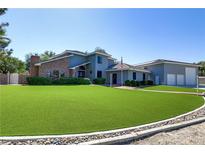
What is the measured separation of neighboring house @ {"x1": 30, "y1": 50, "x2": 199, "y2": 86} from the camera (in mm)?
27500

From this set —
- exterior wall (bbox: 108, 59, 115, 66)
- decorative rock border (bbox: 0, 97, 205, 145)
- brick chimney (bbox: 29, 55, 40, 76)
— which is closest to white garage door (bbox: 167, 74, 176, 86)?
exterior wall (bbox: 108, 59, 115, 66)

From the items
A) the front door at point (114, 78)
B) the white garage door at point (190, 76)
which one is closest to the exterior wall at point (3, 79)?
the front door at point (114, 78)

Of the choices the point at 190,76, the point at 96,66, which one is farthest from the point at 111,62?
the point at 190,76

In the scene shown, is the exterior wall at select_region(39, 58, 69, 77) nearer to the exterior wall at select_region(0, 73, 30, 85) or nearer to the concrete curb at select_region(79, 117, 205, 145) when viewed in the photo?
the exterior wall at select_region(0, 73, 30, 85)

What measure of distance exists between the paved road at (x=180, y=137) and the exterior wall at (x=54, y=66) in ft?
77.8

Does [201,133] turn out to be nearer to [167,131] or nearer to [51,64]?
[167,131]

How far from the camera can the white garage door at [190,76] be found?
30.3 metres

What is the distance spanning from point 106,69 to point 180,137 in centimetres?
2511

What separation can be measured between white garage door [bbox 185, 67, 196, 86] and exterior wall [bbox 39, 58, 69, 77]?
1915 centimetres

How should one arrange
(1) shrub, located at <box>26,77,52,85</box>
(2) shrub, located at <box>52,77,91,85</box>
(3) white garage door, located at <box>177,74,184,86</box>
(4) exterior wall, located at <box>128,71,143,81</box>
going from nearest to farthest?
(1) shrub, located at <box>26,77,52,85</box> → (2) shrub, located at <box>52,77,91,85</box> → (4) exterior wall, located at <box>128,71,143,81</box> → (3) white garage door, located at <box>177,74,184,86</box>

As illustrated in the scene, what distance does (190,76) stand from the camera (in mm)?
30656

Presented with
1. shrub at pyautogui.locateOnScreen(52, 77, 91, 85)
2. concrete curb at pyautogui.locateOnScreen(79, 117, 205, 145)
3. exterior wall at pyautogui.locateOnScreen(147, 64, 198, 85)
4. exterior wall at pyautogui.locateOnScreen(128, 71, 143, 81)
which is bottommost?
concrete curb at pyautogui.locateOnScreen(79, 117, 205, 145)

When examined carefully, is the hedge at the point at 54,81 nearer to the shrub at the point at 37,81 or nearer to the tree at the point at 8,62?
the shrub at the point at 37,81
